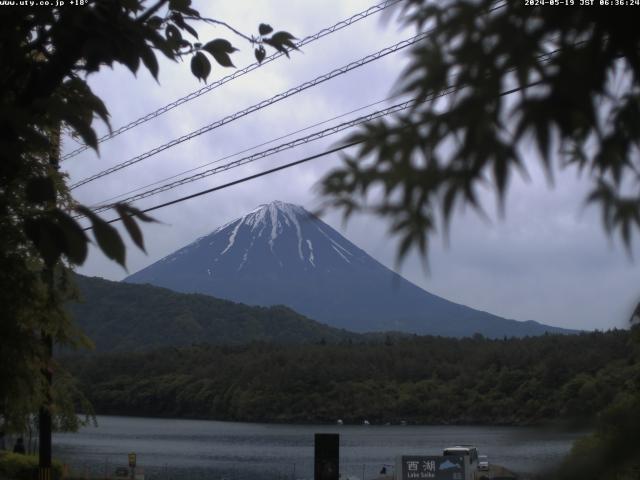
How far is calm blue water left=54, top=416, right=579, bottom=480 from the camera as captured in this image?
4275cm

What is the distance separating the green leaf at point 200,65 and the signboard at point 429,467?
80.2 feet

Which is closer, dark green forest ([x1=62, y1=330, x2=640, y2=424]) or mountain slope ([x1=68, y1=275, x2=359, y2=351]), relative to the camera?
dark green forest ([x1=62, y1=330, x2=640, y2=424])

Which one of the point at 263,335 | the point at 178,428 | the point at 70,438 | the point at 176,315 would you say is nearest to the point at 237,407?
the point at 178,428

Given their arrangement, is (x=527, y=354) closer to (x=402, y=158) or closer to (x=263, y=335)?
(x=402, y=158)

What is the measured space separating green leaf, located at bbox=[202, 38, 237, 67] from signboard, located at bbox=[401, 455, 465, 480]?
967 inches

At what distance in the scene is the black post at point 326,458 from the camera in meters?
14.4

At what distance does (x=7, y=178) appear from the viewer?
181 inches

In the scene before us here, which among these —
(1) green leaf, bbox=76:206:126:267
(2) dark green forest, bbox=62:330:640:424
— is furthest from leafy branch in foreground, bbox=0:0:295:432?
(2) dark green forest, bbox=62:330:640:424

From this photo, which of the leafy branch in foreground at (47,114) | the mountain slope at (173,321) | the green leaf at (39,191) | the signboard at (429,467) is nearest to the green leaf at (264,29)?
the leafy branch in foreground at (47,114)

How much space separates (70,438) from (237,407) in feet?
62.4

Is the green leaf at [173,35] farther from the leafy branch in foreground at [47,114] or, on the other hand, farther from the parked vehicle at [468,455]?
the parked vehicle at [468,455]

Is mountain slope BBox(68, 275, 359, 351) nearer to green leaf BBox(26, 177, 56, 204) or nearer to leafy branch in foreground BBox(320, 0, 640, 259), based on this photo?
green leaf BBox(26, 177, 56, 204)

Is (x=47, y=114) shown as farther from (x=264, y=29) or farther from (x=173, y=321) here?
(x=173, y=321)

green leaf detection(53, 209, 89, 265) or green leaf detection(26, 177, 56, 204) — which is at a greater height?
green leaf detection(26, 177, 56, 204)
